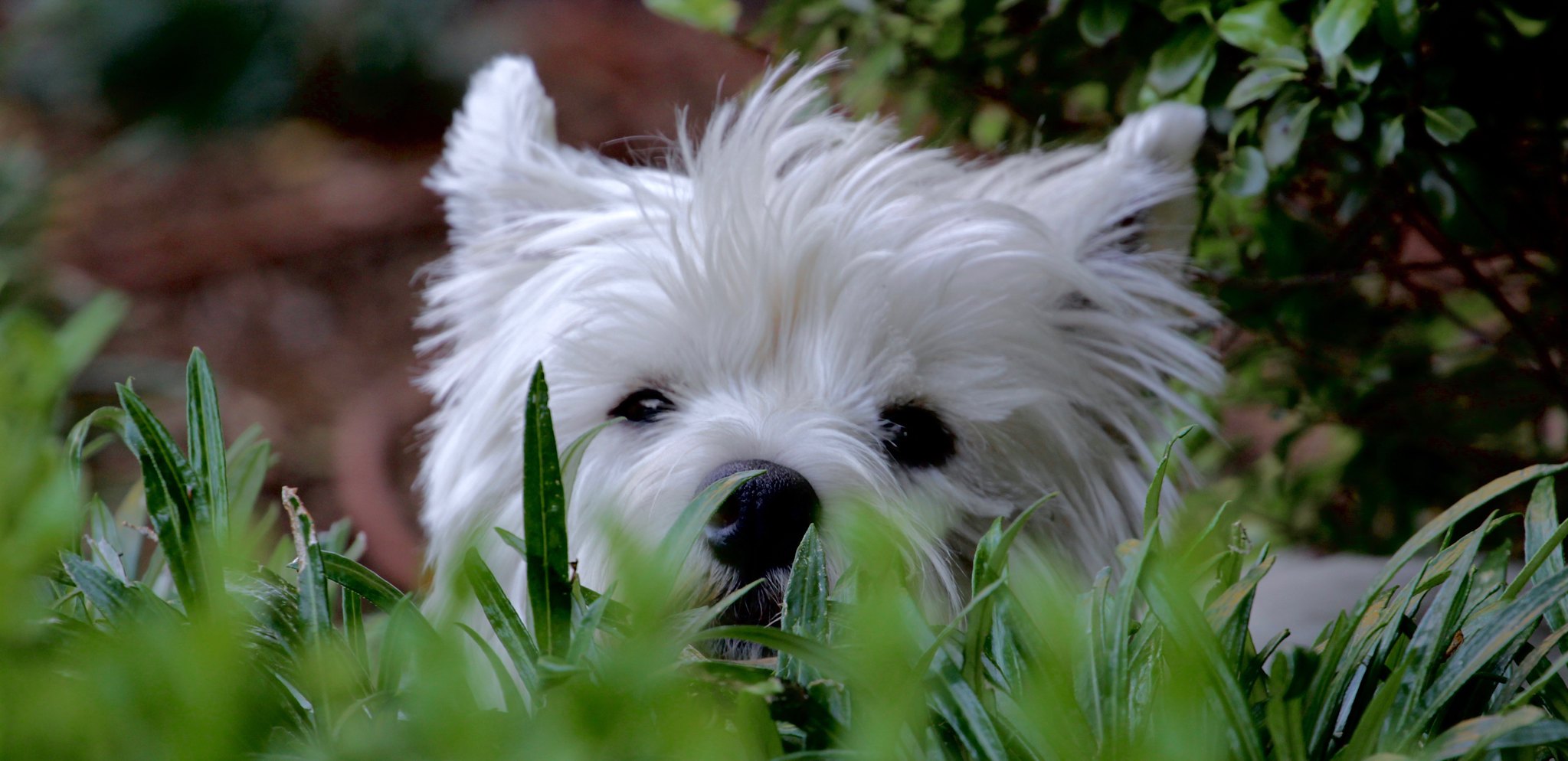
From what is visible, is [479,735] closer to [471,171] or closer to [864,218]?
[864,218]

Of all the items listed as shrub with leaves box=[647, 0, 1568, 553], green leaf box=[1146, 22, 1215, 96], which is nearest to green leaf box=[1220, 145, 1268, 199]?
shrub with leaves box=[647, 0, 1568, 553]

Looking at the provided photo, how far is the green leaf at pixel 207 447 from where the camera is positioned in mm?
758

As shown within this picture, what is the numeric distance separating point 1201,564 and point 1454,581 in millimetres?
157

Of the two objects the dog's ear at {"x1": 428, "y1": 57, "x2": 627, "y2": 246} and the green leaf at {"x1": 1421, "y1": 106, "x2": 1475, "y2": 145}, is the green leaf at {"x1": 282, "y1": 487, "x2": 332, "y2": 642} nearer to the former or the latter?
the dog's ear at {"x1": 428, "y1": 57, "x2": 627, "y2": 246}

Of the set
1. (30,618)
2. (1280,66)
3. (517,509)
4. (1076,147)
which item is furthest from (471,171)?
(30,618)

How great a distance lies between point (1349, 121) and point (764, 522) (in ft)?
2.64

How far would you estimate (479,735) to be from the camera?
56 cm

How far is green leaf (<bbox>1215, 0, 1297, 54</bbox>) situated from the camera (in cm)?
135

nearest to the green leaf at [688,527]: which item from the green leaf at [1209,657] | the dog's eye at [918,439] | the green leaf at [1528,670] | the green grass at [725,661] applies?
the green grass at [725,661]

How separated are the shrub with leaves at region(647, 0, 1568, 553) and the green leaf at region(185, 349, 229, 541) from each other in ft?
3.64

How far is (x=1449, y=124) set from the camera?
1335mm

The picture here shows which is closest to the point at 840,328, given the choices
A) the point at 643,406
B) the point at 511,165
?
the point at 643,406

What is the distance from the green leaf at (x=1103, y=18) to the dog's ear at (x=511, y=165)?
650mm

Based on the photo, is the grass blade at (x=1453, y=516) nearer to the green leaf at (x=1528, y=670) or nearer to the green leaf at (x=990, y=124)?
the green leaf at (x=1528, y=670)
